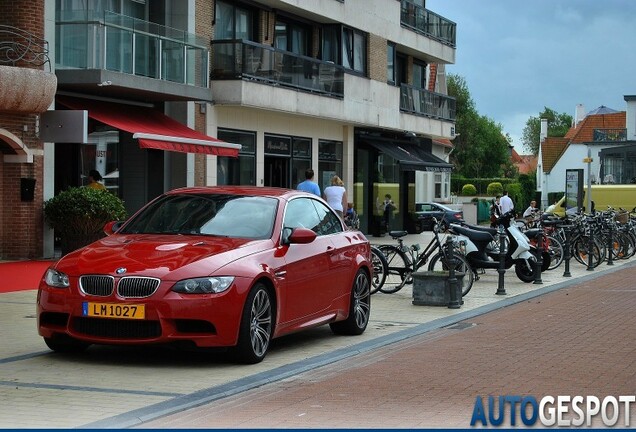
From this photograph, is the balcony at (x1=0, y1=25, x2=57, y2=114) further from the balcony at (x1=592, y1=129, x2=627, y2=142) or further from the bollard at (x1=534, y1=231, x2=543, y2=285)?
the balcony at (x1=592, y1=129, x2=627, y2=142)

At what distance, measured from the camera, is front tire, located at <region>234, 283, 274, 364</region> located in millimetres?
10211

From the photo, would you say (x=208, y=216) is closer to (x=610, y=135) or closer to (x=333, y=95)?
(x=333, y=95)

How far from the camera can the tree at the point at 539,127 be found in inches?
6531

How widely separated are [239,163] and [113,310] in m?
21.3

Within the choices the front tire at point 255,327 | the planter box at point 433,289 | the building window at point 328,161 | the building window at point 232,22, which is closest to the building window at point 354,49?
the building window at point 328,161

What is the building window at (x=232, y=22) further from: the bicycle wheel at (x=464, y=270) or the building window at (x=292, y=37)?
the bicycle wheel at (x=464, y=270)

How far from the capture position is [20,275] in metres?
19.8

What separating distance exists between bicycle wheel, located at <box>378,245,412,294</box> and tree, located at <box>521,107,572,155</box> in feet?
489

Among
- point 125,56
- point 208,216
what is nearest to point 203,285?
point 208,216

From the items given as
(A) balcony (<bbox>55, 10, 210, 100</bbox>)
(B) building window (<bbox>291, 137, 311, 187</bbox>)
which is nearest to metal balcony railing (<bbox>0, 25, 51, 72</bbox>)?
(A) balcony (<bbox>55, 10, 210, 100</bbox>)

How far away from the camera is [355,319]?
12852mm

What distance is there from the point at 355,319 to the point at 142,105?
16001 millimetres

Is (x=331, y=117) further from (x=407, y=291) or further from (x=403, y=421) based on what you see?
(x=403, y=421)

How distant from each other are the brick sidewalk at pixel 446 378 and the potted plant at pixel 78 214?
1035 centimetres
